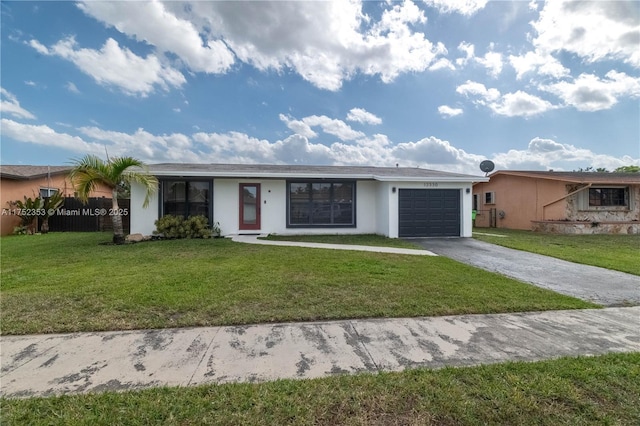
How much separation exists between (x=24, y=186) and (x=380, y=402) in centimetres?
1923

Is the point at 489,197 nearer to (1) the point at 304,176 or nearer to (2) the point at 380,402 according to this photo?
(1) the point at 304,176

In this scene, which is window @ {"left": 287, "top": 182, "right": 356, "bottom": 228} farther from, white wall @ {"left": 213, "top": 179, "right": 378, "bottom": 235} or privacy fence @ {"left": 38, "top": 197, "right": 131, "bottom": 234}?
privacy fence @ {"left": 38, "top": 197, "right": 131, "bottom": 234}

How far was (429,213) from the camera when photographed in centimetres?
1172

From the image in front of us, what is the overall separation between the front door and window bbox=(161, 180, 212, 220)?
126 cm

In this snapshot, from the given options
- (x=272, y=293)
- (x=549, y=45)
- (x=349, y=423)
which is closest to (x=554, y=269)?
(x=272, y=293)

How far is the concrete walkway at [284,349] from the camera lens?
230 centimetres

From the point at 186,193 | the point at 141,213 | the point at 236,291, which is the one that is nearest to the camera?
the point at 236,291

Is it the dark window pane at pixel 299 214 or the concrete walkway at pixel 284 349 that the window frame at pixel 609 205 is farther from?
the concrete walkway at pixel 284 349

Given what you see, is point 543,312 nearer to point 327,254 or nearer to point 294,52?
point 327,254

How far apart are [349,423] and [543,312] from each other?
334 centimetres

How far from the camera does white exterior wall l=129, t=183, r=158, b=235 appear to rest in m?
10.8

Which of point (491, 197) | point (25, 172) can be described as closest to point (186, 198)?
point (25, 172)

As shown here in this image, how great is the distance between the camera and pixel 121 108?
1320 centimetres

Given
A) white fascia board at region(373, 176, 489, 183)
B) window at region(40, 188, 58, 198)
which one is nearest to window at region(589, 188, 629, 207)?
white fascia board at region(373, 176, 489, 183)
